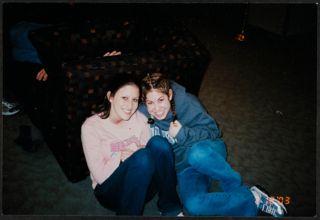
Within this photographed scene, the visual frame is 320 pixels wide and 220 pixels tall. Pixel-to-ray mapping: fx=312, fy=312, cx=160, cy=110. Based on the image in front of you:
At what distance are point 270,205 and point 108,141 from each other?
1054 millimetres

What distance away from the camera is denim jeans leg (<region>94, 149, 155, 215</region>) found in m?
1.57

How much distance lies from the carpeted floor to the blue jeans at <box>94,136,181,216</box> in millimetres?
273

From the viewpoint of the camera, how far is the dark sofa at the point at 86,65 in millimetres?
1673

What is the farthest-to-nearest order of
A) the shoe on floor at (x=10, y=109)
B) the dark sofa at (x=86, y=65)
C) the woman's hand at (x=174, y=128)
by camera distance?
the shoe on floor at (x=10, y=109) < the woman's hand at (x=174, y=128) < the dark sofa at (x=86, y=65)

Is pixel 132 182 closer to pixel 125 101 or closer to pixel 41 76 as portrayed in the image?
pixel 125 101

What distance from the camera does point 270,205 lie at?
1900mm

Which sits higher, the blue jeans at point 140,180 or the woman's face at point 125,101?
the woman's face at point 125,101

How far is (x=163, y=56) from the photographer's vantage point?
1821mm

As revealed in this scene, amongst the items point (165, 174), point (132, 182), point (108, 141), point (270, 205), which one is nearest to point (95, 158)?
point (108, 141)

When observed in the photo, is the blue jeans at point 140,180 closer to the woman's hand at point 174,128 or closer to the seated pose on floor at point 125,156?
the seated pose on floor at point 125,156

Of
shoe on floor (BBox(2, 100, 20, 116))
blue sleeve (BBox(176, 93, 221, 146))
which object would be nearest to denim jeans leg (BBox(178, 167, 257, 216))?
blue sleeve (BBox(176, 93, 221, 146))
